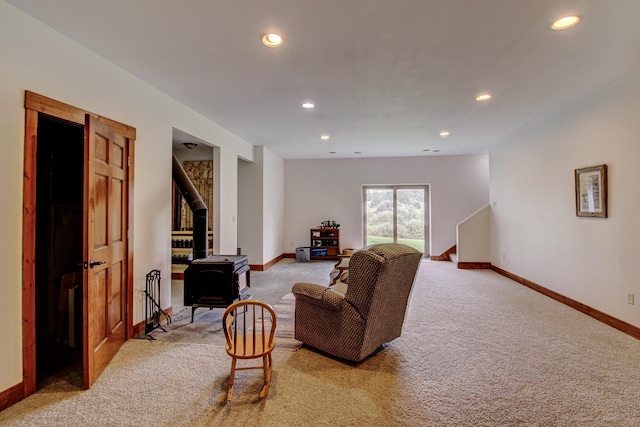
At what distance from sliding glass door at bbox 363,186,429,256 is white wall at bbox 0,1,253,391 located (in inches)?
200

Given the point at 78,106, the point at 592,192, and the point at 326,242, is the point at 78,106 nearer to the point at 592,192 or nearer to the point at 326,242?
the point at 592,192

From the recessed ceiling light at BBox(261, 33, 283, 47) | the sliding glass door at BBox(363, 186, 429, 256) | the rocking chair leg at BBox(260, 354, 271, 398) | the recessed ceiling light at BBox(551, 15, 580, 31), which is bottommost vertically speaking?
the rocking chair leg at BBox(260, 354, 271, 398)

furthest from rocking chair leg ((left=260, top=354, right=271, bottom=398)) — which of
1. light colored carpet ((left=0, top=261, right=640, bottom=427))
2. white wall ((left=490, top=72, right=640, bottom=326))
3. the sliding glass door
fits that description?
the sliding glass door

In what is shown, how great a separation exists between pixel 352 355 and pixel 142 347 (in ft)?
6.48

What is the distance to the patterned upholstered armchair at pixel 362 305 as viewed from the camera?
2.47m

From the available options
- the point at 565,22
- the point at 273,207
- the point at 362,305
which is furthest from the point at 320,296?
the point at 273,207

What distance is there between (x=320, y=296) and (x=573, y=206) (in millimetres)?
3659

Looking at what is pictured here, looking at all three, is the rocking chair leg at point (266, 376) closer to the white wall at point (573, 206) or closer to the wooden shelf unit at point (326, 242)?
the white wall at point (573, 206)

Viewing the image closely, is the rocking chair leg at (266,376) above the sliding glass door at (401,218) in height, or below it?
below

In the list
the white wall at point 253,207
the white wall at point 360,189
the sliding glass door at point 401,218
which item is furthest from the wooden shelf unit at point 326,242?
the white wall at point 253,207

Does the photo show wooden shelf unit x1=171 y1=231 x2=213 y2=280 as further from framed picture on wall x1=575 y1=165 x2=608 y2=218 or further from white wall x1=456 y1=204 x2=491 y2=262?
framed picture on wall x1=575 y1=165 x2=608 y2=218

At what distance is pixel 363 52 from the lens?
2648 millimetres

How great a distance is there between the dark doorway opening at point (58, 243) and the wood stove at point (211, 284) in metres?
1.01

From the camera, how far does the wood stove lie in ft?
11.5
